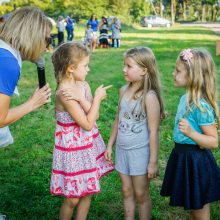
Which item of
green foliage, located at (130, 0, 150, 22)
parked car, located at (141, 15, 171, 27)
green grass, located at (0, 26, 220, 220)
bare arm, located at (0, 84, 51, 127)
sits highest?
bare arm, located at (0, 84, 51, 127)

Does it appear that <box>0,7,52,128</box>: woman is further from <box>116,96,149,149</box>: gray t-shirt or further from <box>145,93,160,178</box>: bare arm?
<box>145,93,160,178</box>: bare arm

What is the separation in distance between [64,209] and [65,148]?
21.0 inches

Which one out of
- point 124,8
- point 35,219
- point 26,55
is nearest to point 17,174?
point 35,219

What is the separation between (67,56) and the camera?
2.93 meters

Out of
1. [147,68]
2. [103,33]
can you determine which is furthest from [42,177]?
[103,33]

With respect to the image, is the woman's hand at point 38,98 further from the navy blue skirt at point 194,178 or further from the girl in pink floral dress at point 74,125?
the navy blue skirt at point 194,178

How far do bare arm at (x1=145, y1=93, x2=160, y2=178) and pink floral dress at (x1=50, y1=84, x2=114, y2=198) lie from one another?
1.40ft

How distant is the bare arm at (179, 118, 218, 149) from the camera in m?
2.70

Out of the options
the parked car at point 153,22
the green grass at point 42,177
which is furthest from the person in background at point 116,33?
the parked car at point 153,22

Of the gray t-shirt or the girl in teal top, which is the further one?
the gray t-shirt

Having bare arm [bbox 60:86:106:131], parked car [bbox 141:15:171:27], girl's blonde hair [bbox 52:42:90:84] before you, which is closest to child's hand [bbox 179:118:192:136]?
bare arm [bbox 60:86:106:131]

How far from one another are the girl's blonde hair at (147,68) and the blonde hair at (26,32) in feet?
2.20

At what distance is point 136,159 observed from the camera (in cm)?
312

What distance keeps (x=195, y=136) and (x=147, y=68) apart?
2.19 ft
